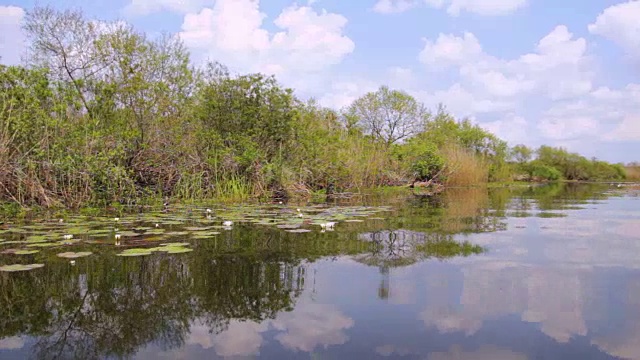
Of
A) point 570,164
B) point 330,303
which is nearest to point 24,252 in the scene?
point 330,303

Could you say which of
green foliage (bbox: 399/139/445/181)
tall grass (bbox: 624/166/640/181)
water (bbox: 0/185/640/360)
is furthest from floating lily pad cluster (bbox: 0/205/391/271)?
tall grass (bbox: 624/166/640/181)

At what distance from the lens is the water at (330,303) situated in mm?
2760

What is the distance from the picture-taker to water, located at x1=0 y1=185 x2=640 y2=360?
109 inches

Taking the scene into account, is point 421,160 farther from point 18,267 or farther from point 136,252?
point 18,267

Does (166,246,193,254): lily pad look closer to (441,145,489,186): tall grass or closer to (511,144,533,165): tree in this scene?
(441,145,489,186): tall grass

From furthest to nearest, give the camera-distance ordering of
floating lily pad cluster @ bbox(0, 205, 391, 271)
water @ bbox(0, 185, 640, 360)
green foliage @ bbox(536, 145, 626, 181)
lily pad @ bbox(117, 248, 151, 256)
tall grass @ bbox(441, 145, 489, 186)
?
green foliage @ bbox(536, 145, 626, 181), tall grass @ bbox(441, 145, 489, 186), floating lily pad cluster @ bbox(0, 205, 391, 271), lily pad @ bbox(117, 248, 151, 256), water @ bbox(0, 185, 640, 360)

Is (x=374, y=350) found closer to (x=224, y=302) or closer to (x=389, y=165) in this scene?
(x=224, y=302)

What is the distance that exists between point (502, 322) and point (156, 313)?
238 cm

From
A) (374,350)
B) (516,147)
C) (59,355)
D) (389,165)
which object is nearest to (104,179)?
(59,355)

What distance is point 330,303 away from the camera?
11.7 feet

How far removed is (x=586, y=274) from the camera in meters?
4.48

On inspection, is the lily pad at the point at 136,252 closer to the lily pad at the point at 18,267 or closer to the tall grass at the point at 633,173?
the lily pad at the point at 18,267

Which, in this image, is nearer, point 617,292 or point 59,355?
point 59,355

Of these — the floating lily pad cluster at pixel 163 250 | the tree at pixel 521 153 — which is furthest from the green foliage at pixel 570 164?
the floating lily pad cluster at pixel 163 250
